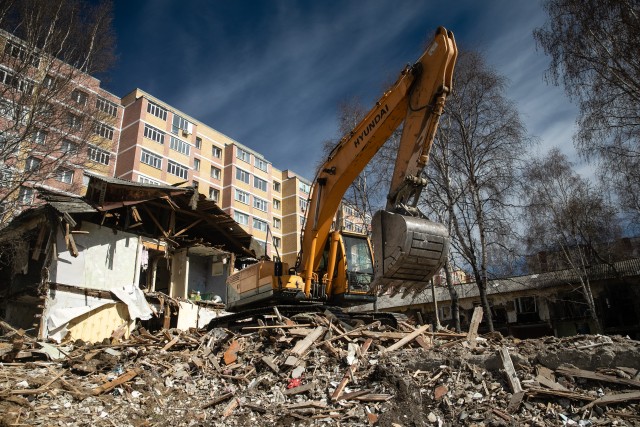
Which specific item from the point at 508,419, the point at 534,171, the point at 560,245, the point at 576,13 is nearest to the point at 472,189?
the point at 576,13

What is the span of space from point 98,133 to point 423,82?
14339 millimetres

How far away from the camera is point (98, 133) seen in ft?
58.8

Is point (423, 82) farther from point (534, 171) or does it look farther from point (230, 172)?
point (230, 172)

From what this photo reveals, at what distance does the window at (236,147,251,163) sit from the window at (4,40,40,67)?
116 ft

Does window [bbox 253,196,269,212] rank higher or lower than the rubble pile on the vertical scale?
higher

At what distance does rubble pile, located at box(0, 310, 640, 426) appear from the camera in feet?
20.1

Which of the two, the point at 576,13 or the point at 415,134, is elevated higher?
the point at 576,13

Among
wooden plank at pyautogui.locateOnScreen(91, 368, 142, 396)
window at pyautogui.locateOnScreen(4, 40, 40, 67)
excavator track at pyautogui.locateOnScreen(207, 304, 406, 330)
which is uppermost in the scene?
window at pyautogui.locateOnScreen(4, 40, 40, 67)

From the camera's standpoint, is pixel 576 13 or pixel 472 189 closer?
pixel 576 13

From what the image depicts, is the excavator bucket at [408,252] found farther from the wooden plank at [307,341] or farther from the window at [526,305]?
the window at [526,305]

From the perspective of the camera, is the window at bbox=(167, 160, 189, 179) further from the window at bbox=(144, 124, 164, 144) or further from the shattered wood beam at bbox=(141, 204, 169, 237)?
the shattered wood beam at bbox=(141, 204, 169, 237)

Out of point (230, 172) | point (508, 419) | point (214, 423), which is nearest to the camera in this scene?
point (508, 419)

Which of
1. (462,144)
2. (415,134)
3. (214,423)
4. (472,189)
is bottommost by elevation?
(214,423)

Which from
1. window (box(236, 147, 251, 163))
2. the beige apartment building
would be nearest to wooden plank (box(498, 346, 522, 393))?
the beige apartment building
